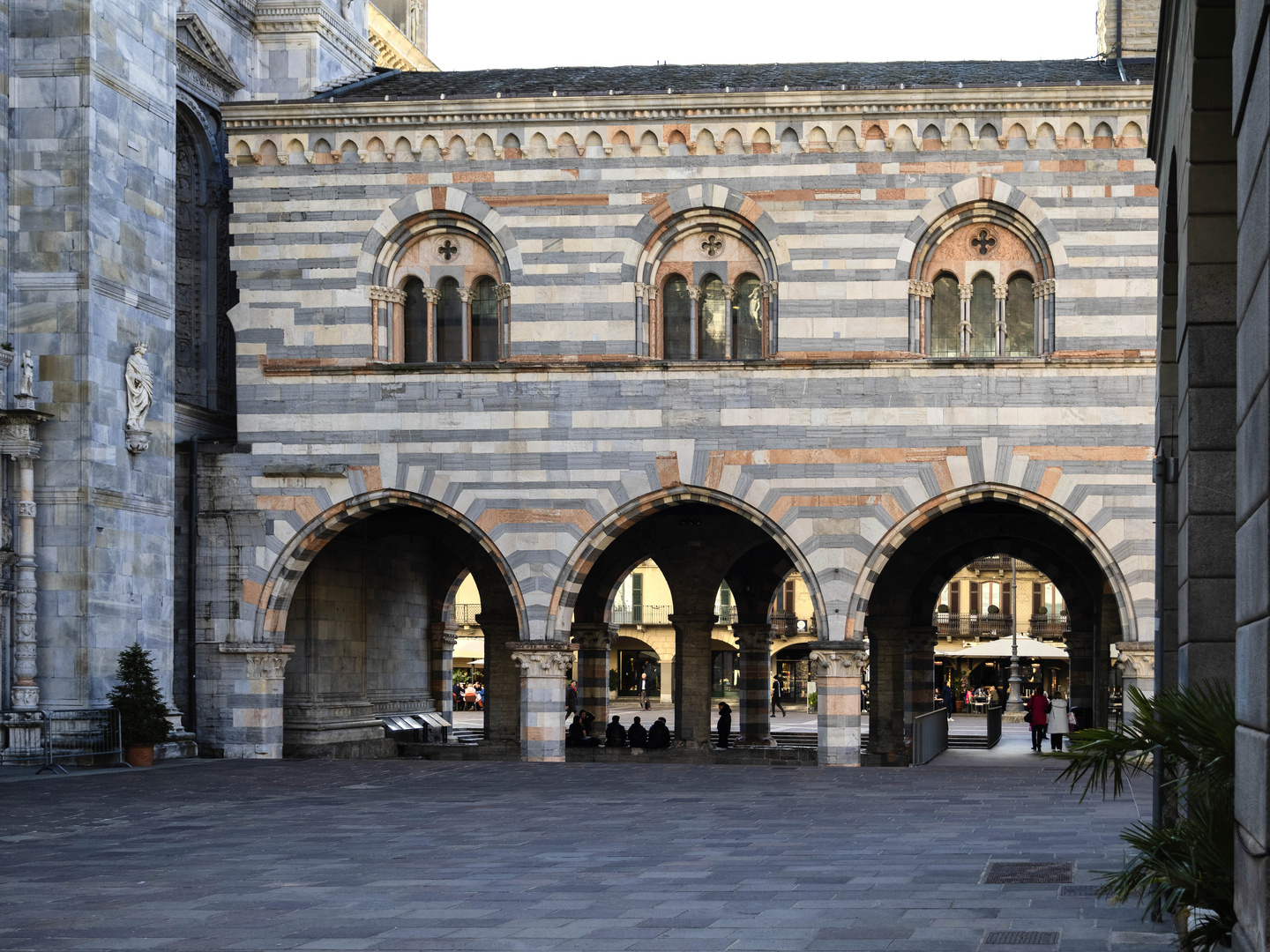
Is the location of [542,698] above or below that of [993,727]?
above

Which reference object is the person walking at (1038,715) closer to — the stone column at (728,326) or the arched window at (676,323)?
the stone column at (728,326)

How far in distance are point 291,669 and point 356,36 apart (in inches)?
507

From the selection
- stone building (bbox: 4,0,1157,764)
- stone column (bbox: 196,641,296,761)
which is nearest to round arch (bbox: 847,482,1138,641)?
stone building (bbox: 4,0,1157,764)

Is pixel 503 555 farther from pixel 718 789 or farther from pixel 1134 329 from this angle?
pixel 1134 329

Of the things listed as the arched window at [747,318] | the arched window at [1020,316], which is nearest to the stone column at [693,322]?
the arched window at [747,318]

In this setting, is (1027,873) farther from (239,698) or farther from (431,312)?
(239,698)

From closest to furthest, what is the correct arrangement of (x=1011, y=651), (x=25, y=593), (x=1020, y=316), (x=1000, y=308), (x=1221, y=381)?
(x=1221, y=381), (x=25, y=593), (x=1000, y=308), (x=1020, y=316), (x=1011, y=651)

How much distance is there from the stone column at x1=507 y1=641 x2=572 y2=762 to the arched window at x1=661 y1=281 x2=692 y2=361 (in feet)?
16.4

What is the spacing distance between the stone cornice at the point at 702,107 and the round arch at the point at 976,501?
586cm

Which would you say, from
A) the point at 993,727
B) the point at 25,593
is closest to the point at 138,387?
the point at 25,593

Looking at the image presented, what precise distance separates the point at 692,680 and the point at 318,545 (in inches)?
374

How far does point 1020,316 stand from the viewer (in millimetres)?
26797

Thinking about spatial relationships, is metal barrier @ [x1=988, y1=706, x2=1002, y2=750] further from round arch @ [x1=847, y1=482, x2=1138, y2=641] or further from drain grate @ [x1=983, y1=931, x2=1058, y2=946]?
drain grate @ [x1=983, y1=931, x2=1058, y2=946]

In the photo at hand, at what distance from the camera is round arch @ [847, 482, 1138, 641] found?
25719 millimetres
